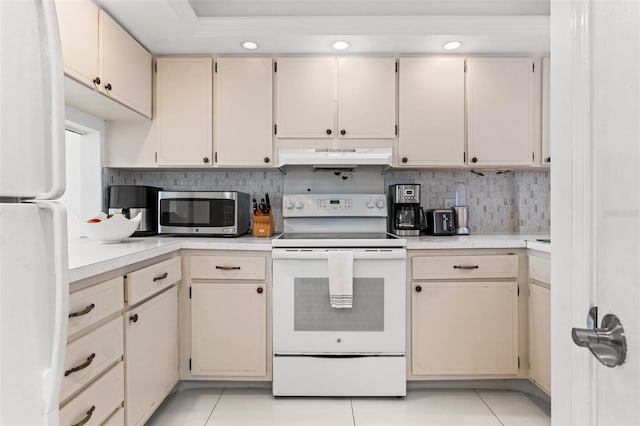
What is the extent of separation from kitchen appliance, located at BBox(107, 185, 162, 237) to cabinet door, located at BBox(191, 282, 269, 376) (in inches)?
24.9

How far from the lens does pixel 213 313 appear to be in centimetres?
220

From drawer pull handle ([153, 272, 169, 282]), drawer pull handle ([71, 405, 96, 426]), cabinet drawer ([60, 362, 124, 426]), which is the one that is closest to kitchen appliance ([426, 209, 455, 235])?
drawer pull handle ([153, 272, 169, 282])

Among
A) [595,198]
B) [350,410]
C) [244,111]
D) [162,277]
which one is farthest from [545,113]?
[162,277]

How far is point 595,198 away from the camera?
54cm

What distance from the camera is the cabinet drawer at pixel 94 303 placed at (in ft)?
3.89

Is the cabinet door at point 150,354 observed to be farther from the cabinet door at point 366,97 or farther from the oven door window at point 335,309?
the cabinet door at point 366,97

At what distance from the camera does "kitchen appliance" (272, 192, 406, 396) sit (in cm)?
213

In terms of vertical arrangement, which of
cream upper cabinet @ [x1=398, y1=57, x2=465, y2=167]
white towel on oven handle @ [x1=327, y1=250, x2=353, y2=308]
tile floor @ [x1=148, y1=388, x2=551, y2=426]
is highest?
cream upper cabinet @ [x1=398, y1=57, x2=465, y2=167]

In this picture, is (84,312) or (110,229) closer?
(84,312)

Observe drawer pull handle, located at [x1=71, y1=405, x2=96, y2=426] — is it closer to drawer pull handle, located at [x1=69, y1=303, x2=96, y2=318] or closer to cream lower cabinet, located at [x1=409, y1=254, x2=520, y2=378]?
drawer pull handle, located at [x1=69, y1=303, x2=96, y2=318]

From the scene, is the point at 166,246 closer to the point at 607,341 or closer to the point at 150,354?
the point at 150,354

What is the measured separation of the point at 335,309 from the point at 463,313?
763mm

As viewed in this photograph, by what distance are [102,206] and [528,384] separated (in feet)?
9.72

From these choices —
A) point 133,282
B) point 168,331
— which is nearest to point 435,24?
point 133,282
